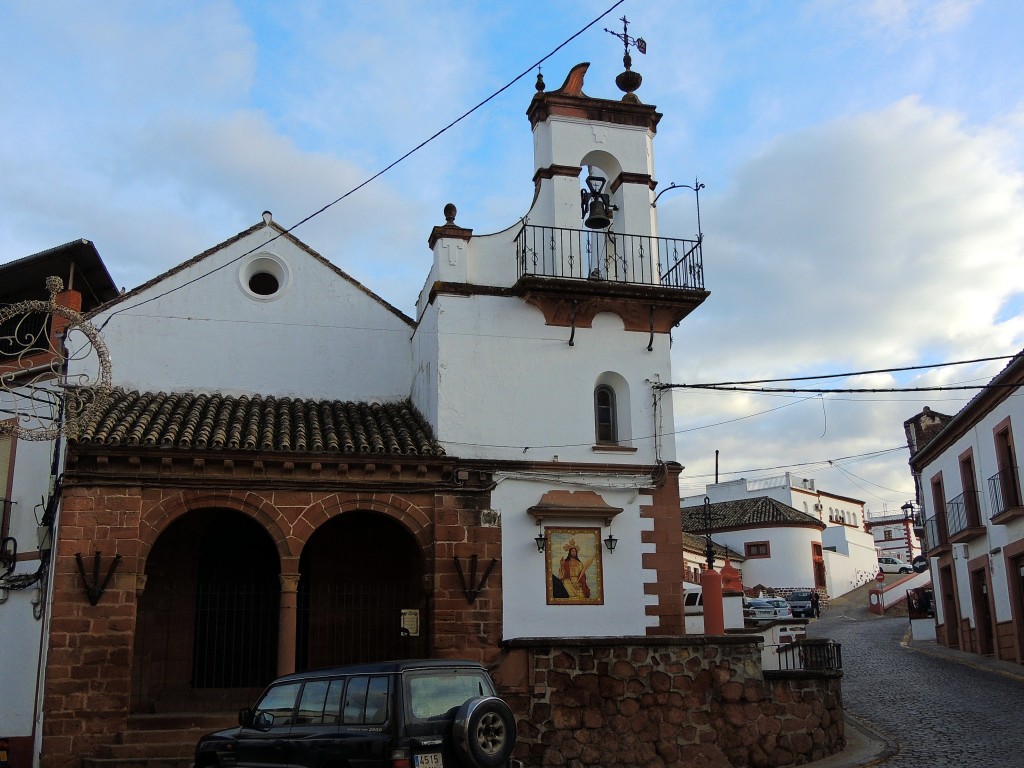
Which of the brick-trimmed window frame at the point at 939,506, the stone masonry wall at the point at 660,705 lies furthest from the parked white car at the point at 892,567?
the stone masonry wall at the point at 660,705

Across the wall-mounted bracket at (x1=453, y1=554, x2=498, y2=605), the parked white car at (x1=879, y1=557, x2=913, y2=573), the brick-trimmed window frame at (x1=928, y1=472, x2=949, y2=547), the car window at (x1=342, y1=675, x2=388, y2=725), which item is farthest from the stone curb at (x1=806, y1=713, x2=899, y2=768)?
the parked white car at (x1=879, y1=557, x2=913, y2=573)

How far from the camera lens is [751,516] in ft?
167

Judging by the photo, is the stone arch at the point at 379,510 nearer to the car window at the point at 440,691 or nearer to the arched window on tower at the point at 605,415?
the arched window on tower at the point at 605,415

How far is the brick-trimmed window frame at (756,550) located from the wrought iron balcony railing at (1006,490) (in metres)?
26.1

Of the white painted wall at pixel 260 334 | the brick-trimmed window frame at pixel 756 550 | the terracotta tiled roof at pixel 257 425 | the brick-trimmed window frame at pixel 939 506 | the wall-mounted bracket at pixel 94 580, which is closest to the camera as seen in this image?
the wall-mounted bracket at pixel 94 580

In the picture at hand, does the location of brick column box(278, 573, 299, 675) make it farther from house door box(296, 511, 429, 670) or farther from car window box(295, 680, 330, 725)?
car window box(295, 680, 330, 725)

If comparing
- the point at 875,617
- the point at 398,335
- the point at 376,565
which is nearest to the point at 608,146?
the point at 398,335

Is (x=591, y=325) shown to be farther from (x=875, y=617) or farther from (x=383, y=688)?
(x=875, y=617)

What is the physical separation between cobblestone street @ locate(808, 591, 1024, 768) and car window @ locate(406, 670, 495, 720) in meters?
6.43

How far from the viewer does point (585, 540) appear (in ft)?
52.8

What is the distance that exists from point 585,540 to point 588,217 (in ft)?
18.1

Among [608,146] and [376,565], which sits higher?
[608,146]

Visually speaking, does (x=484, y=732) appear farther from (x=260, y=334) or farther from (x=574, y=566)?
(x=260, y=334)

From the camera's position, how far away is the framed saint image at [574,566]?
15797mm
